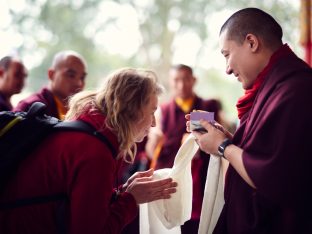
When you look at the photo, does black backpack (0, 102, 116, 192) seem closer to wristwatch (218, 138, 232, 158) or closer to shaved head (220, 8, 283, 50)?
wristwatch (218, 138, 232, 158)

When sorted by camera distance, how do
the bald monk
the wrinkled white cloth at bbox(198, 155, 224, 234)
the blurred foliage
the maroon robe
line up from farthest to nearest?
the blurred foliage → the bald monk → the wrinkled white cloth at bbox(198, 155, 224, 234) → the maroon robe

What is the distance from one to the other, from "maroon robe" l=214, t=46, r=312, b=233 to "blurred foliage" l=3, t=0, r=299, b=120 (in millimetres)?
2618

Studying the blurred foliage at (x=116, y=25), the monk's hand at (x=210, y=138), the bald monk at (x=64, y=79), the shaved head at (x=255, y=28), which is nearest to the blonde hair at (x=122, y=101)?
the monk's hand at (x=210, y=138)

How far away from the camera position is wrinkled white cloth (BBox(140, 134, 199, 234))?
1.48m

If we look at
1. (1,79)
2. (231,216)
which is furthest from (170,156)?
(231,216)

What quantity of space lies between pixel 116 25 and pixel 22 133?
2694 millimetres

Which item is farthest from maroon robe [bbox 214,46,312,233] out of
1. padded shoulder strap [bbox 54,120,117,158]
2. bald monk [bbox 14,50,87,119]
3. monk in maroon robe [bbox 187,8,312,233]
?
bald monk [bbox 14,50,87,119]

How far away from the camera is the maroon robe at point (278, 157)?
1.02 metres

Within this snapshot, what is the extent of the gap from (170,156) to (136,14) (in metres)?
1.68

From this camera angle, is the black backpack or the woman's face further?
the woman's face

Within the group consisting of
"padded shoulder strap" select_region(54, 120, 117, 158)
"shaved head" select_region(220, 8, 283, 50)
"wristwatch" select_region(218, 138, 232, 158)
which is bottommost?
"wristwatch" select_region(218, 138, 232, 158)

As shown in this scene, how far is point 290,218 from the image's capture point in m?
1.11

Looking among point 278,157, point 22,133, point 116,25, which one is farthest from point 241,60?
point 116,25

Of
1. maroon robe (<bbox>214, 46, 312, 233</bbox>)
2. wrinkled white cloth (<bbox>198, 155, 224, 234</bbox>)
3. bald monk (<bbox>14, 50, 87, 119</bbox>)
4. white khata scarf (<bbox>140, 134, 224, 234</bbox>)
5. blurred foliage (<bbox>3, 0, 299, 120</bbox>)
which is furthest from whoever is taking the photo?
blurred foliage (<bbox>3, 0, 299, 120</bbox>)
